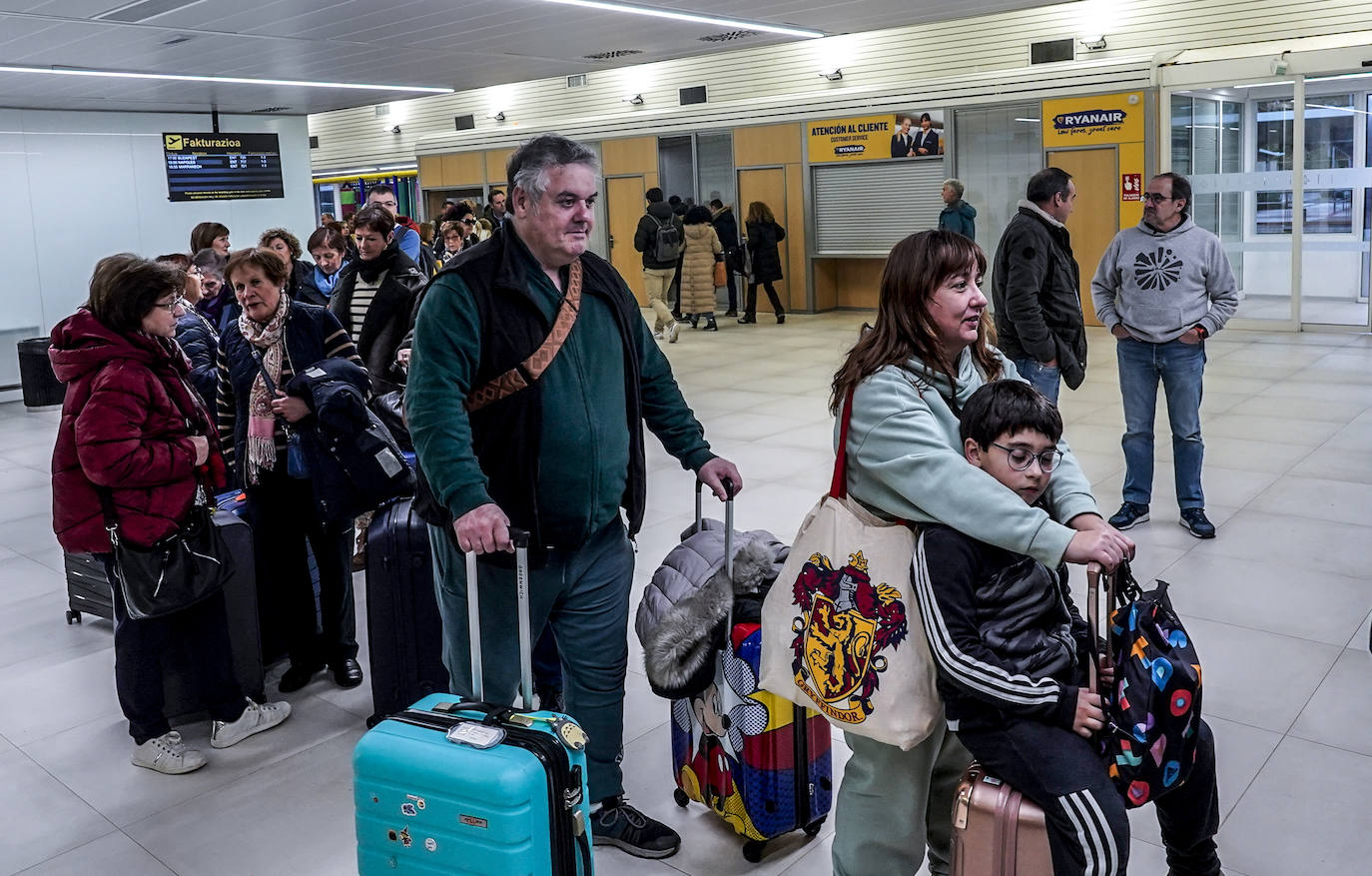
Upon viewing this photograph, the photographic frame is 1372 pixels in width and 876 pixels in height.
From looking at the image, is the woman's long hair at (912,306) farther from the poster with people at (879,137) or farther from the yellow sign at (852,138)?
the yellow sign at (852,138)

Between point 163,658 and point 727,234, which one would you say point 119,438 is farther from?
point 727,234

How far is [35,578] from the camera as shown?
5.90 metres

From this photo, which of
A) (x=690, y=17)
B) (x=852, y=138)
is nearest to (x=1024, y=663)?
(x=690, y=17)

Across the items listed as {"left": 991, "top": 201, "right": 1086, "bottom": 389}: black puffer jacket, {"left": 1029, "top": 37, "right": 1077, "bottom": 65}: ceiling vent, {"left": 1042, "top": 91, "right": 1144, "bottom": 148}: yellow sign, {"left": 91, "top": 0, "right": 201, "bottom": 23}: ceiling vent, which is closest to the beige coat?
{"left": 1042, "top": 91, "right": 1144, "bottom": 148}: yellow sign

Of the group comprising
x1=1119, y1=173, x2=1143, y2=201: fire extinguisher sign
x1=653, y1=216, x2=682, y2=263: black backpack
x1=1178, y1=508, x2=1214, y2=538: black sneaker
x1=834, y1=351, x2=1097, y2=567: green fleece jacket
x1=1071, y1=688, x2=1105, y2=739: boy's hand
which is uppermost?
x1=1119, y1=173, x2=1143, y2=201: fire extinguisher sign

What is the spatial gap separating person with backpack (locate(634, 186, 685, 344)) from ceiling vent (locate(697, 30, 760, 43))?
2.96 m

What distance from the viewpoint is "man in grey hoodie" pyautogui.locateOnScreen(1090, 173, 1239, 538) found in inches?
217

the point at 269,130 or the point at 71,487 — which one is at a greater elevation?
the point at 269,130

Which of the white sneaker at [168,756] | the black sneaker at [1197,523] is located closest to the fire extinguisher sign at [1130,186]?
the black sneaker at [1197,523]

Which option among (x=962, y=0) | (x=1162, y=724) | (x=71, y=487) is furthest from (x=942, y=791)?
(x=962, y=0)

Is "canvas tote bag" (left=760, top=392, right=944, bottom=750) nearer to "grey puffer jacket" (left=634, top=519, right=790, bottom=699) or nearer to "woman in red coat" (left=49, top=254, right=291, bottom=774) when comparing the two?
"grey puffer jacket" (left=634, top=519, right=790, bottom=699)

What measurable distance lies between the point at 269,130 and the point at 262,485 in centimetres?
1206

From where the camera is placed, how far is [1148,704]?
2066 millimetres

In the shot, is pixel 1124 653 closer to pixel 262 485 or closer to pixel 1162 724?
pixel 1162 724
